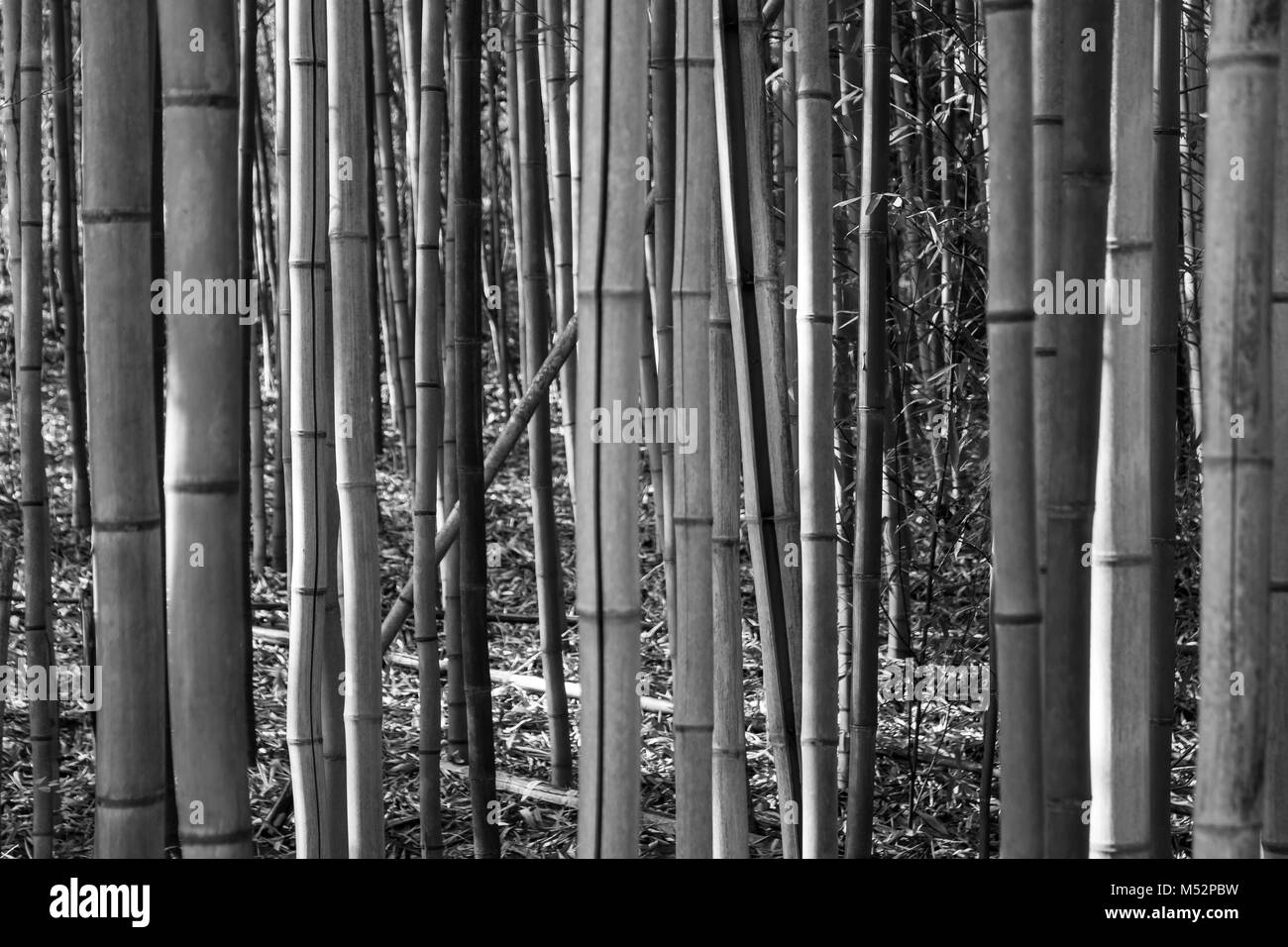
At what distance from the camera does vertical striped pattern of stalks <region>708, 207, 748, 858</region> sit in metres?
1.30

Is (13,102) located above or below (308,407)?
above

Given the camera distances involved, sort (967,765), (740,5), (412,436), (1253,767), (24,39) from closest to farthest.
Result: (1253,767), (740,5), (24,39), (967,765), (412,436)

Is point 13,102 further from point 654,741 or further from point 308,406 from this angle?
point 654,741

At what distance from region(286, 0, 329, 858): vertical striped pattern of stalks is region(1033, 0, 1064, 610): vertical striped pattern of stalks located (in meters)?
0.77

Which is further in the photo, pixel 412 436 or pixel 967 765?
pixel 412 436

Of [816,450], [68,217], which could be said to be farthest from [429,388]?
[68,217]

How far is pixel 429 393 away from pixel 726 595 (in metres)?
0.94

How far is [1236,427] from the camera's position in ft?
2.45

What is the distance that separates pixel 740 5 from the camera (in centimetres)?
132

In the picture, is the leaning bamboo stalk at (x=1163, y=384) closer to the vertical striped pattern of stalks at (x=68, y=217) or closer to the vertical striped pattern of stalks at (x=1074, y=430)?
the vertical striped pattern of stalks at (x=1074, y=430)

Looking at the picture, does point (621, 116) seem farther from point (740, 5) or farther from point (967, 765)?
point (967, 765)

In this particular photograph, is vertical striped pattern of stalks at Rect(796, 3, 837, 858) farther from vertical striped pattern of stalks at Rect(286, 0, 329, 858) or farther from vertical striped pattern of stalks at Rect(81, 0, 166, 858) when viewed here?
vertical striped pattern of stalks at Rect(81, 0, 166, 858)

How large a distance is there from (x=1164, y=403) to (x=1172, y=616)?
288 mm

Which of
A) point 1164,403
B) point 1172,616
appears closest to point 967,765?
point 1172,616
